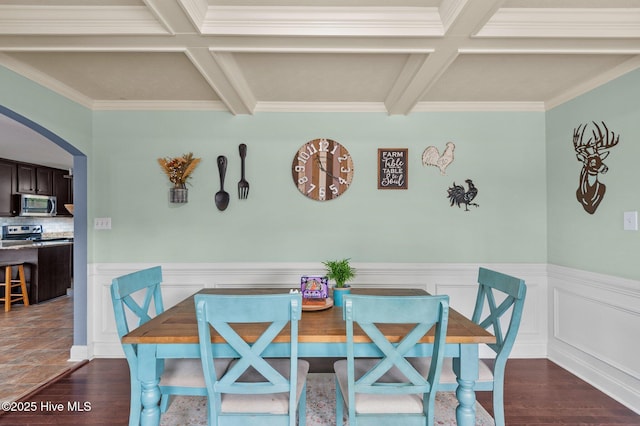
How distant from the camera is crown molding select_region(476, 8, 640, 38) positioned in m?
1.73

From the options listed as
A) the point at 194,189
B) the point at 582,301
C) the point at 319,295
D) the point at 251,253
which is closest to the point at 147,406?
the point at 319,295

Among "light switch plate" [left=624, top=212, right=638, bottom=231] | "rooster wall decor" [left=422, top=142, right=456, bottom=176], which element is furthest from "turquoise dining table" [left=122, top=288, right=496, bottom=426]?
"rooster wall decor" [left=422, top=142, right=456, bottom=176]

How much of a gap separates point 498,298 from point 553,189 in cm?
108

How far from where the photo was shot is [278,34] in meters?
1.78

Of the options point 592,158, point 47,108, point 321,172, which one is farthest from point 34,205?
point 592,158

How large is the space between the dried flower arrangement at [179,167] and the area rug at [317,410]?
1.74 m

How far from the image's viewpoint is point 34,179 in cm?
619

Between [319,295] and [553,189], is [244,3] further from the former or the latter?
[553,189]

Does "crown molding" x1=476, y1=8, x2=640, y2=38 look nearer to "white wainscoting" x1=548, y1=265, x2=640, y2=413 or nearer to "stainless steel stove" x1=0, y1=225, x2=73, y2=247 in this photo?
"white wainscoting" x1=548, y1=265, x2=640, y2=413

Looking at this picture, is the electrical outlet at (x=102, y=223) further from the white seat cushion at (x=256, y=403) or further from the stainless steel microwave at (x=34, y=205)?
the stainless steel microwave at (x=34, y=205)

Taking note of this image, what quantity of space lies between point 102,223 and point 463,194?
3.31 m

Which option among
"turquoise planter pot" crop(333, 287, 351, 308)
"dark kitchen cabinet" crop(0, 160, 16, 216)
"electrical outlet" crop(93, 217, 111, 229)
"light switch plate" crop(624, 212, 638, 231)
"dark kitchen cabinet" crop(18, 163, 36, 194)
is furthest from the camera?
"dark kitchen cabinet" crop(18, 163, 36, 194)

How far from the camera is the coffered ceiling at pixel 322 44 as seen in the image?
5.65 feet

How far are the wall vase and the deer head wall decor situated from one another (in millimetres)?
3292
